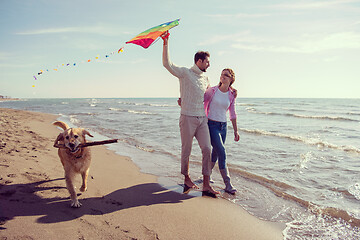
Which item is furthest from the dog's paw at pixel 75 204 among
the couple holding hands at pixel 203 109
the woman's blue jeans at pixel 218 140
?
the woman's blue jeans at pixel 218 140

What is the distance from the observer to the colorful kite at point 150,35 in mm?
3328

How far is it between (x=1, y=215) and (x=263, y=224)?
3181mm

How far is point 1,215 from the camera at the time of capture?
8.59 ft

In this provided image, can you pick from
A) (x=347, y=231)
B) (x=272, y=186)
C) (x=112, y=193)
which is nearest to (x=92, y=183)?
(x=112, y=193)

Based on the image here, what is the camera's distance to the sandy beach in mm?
2543

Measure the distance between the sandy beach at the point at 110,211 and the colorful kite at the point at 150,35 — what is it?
2.33 m

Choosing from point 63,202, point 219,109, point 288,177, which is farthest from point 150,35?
point 288,177

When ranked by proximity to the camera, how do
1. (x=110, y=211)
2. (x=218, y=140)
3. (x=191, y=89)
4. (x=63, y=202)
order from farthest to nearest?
1. (x=218, y=140)
2. (x=191, y=89)
3. (x=63, y=202)
4. (x=110, y=211)

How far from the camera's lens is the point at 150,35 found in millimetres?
3369

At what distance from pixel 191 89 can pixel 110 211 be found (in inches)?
84.6

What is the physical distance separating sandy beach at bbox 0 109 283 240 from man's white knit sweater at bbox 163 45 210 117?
143cm

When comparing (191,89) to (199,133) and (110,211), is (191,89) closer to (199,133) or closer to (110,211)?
(199,133)

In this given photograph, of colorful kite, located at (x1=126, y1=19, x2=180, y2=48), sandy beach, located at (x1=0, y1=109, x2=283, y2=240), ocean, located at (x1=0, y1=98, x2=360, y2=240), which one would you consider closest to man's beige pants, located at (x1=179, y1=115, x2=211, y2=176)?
sandy beach, located at (x1=0, y1=109, x2=283, y2=240)

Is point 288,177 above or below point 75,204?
below
